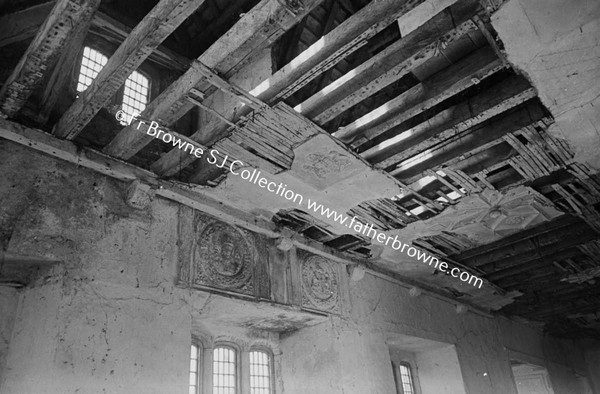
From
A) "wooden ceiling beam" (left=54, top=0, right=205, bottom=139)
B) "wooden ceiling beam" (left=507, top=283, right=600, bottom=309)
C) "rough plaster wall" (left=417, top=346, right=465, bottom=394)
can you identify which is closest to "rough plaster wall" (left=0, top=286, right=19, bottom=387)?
"wooden ceiling beam" (left=54, top=0, right=205, bottom=139)

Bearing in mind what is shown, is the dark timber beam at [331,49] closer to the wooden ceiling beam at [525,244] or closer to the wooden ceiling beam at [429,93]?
the wooden ceiling beam at [429,93]

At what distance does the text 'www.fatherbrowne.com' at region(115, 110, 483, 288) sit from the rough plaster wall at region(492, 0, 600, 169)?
5.99 ft

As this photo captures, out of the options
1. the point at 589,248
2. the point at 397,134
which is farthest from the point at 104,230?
the point at 589,248

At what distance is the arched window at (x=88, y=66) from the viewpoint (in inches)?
128

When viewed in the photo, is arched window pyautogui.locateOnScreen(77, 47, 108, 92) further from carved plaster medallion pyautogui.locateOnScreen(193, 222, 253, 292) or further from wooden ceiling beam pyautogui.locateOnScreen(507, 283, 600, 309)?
wooden ceiling beam pyautogui.locateOnScreen(507, 283, 600, 309)

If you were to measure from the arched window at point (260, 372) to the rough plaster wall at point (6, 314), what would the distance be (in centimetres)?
213

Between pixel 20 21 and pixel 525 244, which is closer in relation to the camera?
pixel 20 21

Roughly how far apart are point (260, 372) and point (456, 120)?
2872 millimetres

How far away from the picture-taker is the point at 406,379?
5.65 m

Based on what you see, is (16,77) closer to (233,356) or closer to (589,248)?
(233,356)

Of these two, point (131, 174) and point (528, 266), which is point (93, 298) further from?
point (528, 266)

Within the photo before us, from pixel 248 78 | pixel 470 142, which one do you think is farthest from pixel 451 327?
pixel 248 78

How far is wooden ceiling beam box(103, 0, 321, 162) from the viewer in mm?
2229

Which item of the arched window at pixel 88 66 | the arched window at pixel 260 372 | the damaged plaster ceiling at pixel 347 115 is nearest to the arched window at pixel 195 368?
the arched window at pixel 260 372
